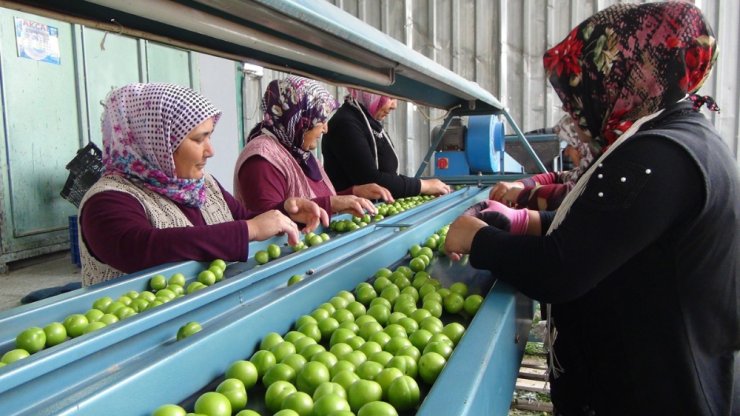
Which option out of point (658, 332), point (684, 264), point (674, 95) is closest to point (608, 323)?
point (658, 332)

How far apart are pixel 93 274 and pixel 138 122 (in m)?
0.65

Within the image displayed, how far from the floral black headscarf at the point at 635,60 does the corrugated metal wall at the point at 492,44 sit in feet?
17.5

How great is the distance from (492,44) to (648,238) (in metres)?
6.81

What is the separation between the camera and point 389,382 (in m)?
1.09

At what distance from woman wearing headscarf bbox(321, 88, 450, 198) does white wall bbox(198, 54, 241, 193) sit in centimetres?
445

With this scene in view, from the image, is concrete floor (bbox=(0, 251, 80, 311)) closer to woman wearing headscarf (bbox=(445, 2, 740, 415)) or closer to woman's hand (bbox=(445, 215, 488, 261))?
woman's hand (bbox=(445, 215, 488, 261))

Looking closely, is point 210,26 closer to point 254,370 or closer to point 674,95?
point 254,370

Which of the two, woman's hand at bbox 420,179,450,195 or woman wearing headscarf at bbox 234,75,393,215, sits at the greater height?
woman wearing headscarf at bbox 234,75,393,215

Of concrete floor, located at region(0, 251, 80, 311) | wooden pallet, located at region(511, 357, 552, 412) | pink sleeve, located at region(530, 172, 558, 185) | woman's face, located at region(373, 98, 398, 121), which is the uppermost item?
woman's face, located at region(373, 98, 398, 121)

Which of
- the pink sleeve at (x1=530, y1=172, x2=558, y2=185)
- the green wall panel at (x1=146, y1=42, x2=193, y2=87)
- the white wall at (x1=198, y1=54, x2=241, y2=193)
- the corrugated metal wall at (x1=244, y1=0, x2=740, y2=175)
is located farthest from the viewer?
the white wall at (x1=198, y1=54, x2=241, y2=193)

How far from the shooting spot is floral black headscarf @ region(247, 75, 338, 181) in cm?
307

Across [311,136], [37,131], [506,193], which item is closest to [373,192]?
[311,136]

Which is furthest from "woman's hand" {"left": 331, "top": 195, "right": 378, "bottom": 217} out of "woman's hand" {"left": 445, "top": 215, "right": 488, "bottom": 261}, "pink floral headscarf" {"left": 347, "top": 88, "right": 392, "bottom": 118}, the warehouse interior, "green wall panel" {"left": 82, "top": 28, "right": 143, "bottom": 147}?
"green wall panel" {"left": 82, "top": 28, "right": 143, "bottom": 147}

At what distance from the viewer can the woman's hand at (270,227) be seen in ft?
6.88
